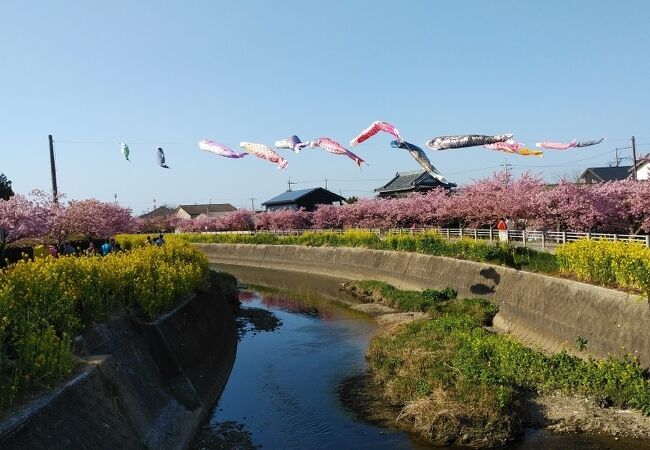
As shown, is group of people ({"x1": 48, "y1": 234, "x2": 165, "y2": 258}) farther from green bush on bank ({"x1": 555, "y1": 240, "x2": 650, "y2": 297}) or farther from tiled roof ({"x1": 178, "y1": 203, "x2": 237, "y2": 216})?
tiled roof ({"x1": 178, "y1": 203, "x2": 237, "y2": 216})

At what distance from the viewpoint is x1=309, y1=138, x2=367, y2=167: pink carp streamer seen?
1190 inches

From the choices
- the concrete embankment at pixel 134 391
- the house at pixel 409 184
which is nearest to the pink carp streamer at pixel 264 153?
the concrete embankment at pixel 134 391

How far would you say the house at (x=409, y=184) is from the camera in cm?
5541

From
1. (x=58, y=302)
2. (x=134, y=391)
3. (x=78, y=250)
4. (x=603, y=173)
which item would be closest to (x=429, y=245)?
(x=78, y=250)

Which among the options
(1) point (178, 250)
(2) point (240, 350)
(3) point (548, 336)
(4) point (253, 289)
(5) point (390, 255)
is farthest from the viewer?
(4) point (253, 289)

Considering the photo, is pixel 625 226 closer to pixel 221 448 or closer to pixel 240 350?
pixel 240 350

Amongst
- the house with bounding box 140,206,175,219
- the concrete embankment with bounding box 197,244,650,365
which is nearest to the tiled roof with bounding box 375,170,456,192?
the concrete embankment with bounding box 197,244,650,365

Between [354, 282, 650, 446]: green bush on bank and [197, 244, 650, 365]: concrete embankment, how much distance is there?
82 cm

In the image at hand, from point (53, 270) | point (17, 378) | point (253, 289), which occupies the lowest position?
point (253, 289)

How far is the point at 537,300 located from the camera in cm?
1877

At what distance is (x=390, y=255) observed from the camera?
3700cm

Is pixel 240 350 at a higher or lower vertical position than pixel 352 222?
lower

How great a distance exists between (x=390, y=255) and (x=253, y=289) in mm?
10313

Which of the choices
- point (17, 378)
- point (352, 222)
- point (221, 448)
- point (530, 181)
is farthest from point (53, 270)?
point (352, 222)
